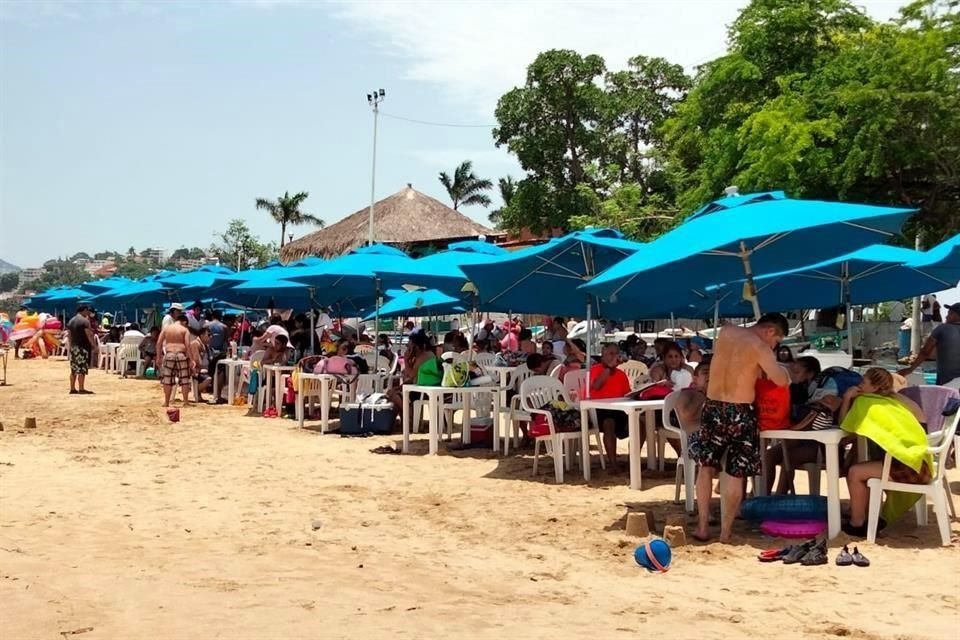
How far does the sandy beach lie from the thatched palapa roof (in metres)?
30.9

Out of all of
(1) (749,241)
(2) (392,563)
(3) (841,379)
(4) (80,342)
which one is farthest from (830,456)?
(4) (80,342)

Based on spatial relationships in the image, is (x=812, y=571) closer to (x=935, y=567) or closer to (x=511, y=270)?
(x=935, y=567)

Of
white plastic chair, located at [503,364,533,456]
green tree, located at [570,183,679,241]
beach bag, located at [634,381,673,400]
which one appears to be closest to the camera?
beach bag, located at [634,381,673,400]

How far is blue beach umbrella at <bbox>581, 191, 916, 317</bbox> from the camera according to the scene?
20.0 feet

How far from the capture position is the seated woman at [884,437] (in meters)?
5.86

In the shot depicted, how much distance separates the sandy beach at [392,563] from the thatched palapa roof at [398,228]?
30.9m

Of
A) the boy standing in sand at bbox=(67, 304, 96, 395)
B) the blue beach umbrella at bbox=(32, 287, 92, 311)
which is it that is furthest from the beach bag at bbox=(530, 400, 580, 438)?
the blue beach umbrella at bbox=(32, 287, 92, 311)

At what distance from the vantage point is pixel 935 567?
17.8ft

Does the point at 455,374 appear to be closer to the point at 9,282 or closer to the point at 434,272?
the point at 434,272

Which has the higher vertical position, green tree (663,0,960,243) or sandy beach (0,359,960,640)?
green tree (663,0,960,243)

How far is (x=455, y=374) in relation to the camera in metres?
10.3

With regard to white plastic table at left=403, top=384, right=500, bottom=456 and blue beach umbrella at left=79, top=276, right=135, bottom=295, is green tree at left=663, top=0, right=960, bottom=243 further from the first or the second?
blue beach umbrella at left=79, top=276, right=135, bottom=295

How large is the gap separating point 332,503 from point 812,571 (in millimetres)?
3685

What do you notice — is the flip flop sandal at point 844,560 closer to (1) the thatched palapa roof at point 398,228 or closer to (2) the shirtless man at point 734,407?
(2) the shirtless man at point 734,407
